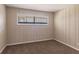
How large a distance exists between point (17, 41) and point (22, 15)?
5.05ft

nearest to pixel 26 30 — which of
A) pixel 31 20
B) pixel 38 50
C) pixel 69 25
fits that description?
pixel 31 20

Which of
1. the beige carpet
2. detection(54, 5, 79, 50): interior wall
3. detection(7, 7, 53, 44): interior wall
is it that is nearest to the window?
detection(7, 7, 53, 44): interior wall

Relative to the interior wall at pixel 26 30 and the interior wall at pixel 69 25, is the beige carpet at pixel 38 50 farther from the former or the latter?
the interior wall at pixel 26 30

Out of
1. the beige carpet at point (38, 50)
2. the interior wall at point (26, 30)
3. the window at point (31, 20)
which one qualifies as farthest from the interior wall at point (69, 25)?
the window at point (31, 20)

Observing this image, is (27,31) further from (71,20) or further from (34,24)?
(71,20)

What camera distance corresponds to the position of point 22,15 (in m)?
5.70

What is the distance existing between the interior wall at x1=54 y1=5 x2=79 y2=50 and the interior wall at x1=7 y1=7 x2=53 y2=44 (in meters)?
0.77

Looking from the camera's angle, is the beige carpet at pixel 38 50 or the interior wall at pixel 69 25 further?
the interior wall at pixel 69 25

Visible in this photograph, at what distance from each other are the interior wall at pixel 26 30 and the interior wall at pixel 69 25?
773mm

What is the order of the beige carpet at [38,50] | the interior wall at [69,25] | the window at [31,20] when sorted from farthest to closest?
1. the window at [31,20]
2. the interior wall at [69,25]
3. the beige carpet at [38,50]

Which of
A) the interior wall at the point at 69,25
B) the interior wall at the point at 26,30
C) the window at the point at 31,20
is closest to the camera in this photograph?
the interior wall at the point at 69,25

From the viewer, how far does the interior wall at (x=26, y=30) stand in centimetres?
522
